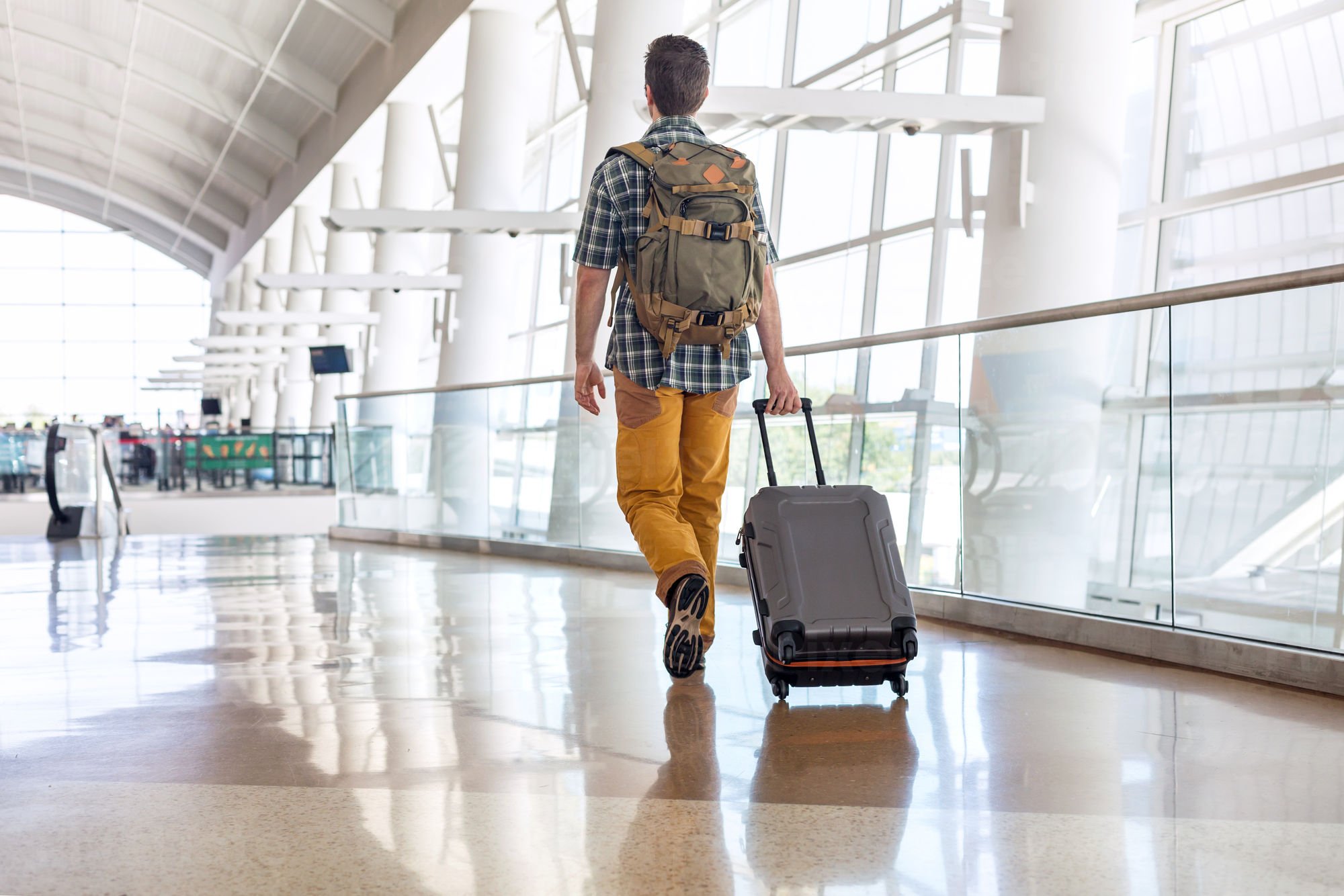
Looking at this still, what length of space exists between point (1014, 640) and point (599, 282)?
1.87m

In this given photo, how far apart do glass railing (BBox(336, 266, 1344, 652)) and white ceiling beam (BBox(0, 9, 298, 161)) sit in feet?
69.0

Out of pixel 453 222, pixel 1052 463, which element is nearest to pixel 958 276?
pixel 453 222

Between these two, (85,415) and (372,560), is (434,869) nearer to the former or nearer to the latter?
(372,560)

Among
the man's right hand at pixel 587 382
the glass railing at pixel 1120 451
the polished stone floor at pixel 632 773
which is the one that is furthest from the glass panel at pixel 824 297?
the man's right hand at pixel 587 382

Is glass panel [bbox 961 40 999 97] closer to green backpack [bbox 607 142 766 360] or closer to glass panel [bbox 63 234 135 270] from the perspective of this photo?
green backpack [bbox 607 142 766 360]

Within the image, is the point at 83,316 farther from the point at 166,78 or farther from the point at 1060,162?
the point at 1060,162

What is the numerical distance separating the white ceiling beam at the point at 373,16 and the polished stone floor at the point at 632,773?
15706 mm

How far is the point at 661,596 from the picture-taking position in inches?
128

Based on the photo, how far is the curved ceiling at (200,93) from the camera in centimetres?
1986

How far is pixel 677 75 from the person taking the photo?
11.2 feet

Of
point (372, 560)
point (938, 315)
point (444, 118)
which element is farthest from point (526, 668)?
point (444, 118)

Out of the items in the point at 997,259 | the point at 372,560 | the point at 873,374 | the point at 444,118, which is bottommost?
the point at 372,560

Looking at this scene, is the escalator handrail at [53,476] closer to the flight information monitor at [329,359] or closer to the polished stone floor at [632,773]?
the polished stone floor at [632,773]

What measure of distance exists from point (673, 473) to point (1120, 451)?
1990 millimetres
